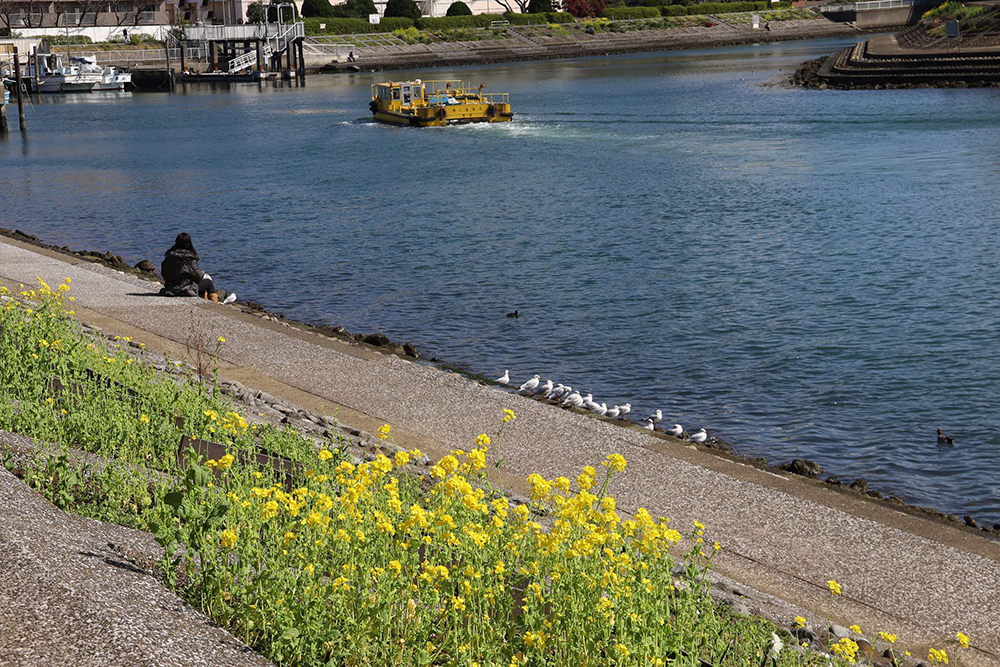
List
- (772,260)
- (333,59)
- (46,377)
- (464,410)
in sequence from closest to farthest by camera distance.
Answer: (46,377), (464,410), (772,260), (333,59)

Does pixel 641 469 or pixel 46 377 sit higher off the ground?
pixel 46 377

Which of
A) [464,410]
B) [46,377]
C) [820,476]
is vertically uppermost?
[46,377]

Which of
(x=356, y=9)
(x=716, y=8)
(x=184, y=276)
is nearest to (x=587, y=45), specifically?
(x=356, y=9)

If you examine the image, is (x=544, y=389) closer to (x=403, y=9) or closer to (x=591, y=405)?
(x=591, y=405)

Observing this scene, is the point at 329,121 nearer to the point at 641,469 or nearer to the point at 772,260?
the point at 772,260

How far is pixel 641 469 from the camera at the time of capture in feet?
33.2

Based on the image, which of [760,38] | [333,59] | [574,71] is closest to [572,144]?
[574,71]

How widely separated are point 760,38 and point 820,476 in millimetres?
128858

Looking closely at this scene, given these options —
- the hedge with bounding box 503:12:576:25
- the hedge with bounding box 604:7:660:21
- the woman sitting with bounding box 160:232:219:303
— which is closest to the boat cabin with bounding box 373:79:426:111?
the woman sitting with bounding box 160:232:219:303

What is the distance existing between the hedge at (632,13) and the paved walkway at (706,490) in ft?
408

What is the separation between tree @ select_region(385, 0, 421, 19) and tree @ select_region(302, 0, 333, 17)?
20.9 feet

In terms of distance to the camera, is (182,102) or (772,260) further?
(182,102)

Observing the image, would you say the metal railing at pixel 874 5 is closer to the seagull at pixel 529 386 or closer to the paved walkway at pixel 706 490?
the seagull at pixel 529 386

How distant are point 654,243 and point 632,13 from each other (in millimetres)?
113243
